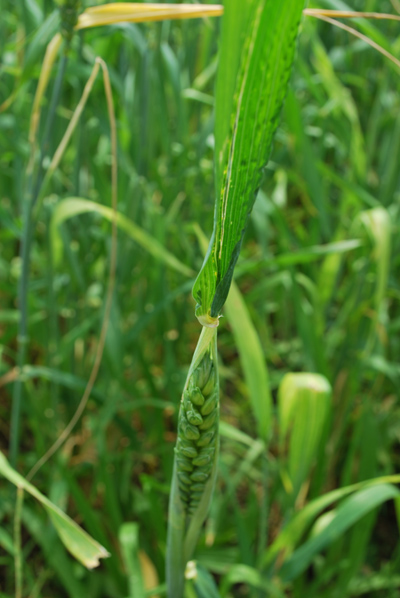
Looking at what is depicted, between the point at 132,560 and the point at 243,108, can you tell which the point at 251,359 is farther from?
the point at 243,108

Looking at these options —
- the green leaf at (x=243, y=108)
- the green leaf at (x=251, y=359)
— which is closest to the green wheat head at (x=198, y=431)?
the green leaf at (x=243, y=108)

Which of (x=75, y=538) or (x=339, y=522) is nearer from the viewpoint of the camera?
(x=75, y=538)

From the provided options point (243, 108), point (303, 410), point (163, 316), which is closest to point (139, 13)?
point (243, 108)

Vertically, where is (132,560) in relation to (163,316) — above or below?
below

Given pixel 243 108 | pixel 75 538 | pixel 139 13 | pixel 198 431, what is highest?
pixel 139 13

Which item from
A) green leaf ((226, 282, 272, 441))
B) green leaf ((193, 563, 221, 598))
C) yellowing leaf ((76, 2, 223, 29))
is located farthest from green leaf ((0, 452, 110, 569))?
yellowing leaf ((76, 2, 223, 29))

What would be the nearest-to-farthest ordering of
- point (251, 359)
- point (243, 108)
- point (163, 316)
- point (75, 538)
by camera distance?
point (243, 108)
point (75, 538)
point (251, 359)
point (163, 316)

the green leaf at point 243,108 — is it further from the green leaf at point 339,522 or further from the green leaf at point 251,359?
the green leaf at point 339,522
